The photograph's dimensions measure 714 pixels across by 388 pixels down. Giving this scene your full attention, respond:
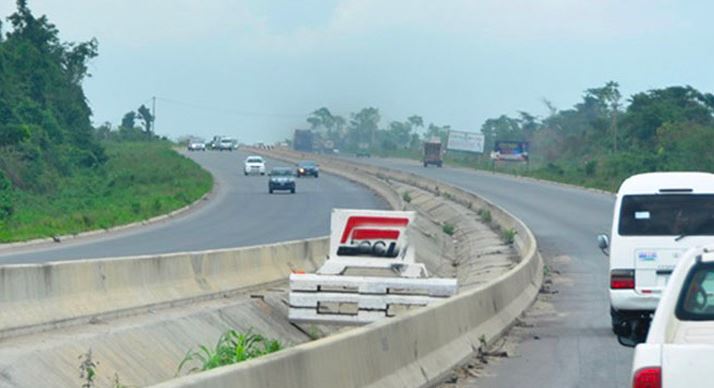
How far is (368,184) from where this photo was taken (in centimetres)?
9262

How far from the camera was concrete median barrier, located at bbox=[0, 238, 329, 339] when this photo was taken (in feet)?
59.2

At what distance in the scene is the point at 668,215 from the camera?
1964 centimetres

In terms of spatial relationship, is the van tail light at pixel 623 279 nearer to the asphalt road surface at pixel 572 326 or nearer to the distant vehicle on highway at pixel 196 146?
the asphalt road surface at pixel 572 326

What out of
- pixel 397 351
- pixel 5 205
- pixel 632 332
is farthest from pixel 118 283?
pixel 5 205

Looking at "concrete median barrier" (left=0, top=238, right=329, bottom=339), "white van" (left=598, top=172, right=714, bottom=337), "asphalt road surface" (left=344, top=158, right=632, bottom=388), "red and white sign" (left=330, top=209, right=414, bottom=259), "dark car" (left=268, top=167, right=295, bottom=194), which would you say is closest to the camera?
"asphalt road surface" (left=344, top=158, right=632, bottom=388)

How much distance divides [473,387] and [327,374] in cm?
446

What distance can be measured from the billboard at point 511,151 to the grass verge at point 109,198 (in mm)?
38746

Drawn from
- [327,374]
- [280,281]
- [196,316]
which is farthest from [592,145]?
[327,374]

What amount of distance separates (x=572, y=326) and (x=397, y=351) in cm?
912

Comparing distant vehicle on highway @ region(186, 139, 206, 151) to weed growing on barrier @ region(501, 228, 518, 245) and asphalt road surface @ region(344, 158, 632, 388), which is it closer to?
asphalt road surface @ region(344, 158, 632, 388)

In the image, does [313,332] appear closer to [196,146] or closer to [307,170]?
[307,170]

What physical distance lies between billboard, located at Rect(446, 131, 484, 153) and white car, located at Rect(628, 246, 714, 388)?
15294 centimetres

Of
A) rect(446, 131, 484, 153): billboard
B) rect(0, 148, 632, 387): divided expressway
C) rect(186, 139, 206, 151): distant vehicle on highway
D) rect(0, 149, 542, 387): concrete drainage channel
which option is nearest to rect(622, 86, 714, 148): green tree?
rect(0, 148, 632, 387): divided expressway

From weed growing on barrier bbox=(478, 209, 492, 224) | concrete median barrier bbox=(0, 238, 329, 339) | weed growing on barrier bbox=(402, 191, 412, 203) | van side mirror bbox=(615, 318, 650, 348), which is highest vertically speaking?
van side mirror bbox=(615, 318, 650, 348)
